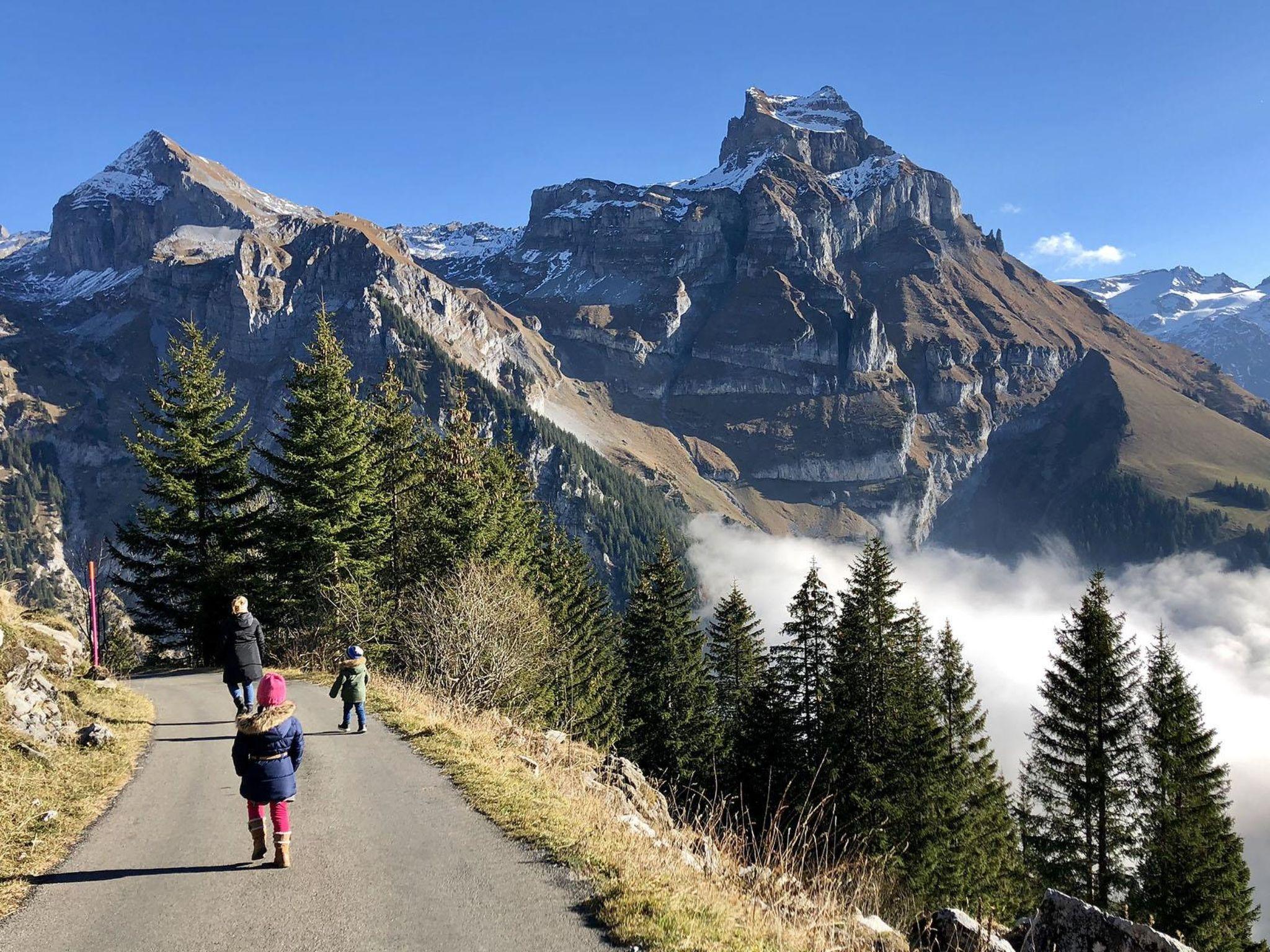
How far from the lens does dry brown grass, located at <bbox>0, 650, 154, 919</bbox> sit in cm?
741

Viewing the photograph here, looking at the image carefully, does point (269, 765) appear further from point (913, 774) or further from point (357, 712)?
point (913, 774)

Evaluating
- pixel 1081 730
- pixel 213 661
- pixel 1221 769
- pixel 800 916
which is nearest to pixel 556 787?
pixel 800 916

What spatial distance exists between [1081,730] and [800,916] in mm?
25305

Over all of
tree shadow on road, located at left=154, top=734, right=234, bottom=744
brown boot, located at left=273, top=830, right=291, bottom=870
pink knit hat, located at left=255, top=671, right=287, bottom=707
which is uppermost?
pink knit hat, located at left=255, top=671, right=287, bottom=707

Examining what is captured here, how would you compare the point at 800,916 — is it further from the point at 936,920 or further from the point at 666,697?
the point at 666,697

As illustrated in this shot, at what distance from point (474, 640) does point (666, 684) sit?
84.1 ft

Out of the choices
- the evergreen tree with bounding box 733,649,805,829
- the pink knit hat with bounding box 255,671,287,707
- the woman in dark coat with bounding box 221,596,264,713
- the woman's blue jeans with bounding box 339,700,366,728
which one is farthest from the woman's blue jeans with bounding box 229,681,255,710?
the evergreen tree with bounding box 733,649,805,829

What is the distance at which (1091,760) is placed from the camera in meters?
25.9

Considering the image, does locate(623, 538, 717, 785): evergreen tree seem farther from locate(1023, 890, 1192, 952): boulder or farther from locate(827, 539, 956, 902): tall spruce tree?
locate(1023, 890, 1192, 952): boulder

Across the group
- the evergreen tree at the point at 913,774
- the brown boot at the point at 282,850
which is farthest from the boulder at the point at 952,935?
the evergreen tree at the point at 913,774

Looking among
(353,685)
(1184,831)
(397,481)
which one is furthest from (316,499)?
(1184,831)

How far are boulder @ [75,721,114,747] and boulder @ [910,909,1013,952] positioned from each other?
42.7 feet

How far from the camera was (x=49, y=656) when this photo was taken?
1523cm

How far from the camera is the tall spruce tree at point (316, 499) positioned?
984 inches
